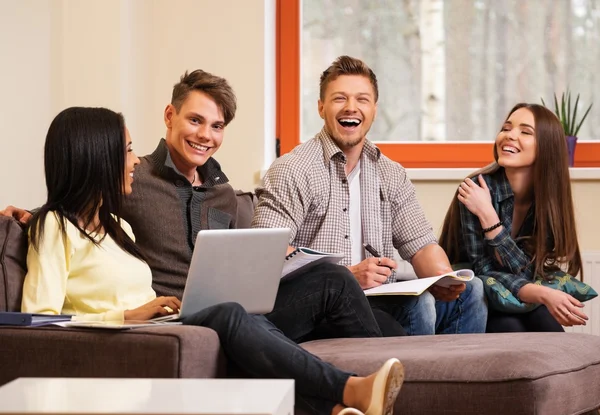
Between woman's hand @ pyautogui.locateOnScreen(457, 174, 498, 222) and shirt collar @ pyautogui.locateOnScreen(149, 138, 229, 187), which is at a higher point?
shirt collar @ pyautogui.locateOnScreen(149, 138, 229, 187)

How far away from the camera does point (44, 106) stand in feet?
12.1

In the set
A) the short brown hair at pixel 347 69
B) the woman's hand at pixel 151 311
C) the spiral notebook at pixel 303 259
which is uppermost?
the short brown hair at pixel 347 69

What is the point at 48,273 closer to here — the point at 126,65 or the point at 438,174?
the point at 126,65

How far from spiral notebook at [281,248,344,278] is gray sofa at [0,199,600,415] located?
0.20 meters

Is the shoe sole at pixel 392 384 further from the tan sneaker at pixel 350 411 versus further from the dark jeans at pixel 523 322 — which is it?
the dark jeans at pixel 523 322

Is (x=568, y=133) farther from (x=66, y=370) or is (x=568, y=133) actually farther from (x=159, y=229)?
(x=66, y=370)

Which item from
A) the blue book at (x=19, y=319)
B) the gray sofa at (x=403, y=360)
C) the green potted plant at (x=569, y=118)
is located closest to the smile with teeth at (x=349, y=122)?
the gray sofa at (x=403, y=360)

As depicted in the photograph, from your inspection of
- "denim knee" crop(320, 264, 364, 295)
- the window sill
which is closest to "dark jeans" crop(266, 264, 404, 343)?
"denim knee" crop(320, 264, 364, 295)

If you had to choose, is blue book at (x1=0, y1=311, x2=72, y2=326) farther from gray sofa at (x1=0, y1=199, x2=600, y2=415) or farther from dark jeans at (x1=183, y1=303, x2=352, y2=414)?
dark jeans at (x1=183, y1=303, x2=352, y2=414)

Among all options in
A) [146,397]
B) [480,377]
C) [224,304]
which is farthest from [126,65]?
[146,397]

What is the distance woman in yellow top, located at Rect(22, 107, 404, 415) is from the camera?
6.51 ft

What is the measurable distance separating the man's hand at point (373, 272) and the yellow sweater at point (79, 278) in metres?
0.71

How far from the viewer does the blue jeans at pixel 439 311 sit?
277cm

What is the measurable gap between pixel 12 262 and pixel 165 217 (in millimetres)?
555
